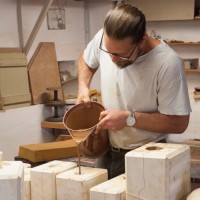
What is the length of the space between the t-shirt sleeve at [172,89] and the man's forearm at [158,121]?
3cm

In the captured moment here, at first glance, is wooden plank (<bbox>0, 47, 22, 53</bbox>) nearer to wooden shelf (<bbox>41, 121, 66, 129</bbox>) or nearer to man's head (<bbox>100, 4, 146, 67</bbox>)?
A: wooden shelf (<bbox>41, 121, 66, 129</bbox>)

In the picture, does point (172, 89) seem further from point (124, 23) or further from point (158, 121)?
point (124, 23)

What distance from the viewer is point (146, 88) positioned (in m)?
1.72

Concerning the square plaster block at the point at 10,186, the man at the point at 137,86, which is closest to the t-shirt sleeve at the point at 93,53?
the man at the point at 137,86

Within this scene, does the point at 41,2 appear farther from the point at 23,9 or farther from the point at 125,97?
the point at 125,97

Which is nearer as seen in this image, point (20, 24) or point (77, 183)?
point (77, 183)

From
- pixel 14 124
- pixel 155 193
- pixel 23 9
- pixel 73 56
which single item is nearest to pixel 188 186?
pixel 155 193

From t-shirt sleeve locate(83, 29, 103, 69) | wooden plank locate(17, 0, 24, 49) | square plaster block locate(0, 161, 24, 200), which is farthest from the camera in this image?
wooden plank locate(17, 0, 24, 49)

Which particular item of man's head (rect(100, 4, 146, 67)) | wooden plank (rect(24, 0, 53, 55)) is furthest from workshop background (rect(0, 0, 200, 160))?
man's head (rect(100, 4, 146, 67))

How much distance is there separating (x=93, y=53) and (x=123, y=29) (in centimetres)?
55

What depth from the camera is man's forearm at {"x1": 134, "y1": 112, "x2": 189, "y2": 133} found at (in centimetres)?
167

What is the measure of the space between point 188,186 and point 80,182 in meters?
0.40

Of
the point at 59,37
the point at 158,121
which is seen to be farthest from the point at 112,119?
the point at 59,37

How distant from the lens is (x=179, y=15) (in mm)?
4672
